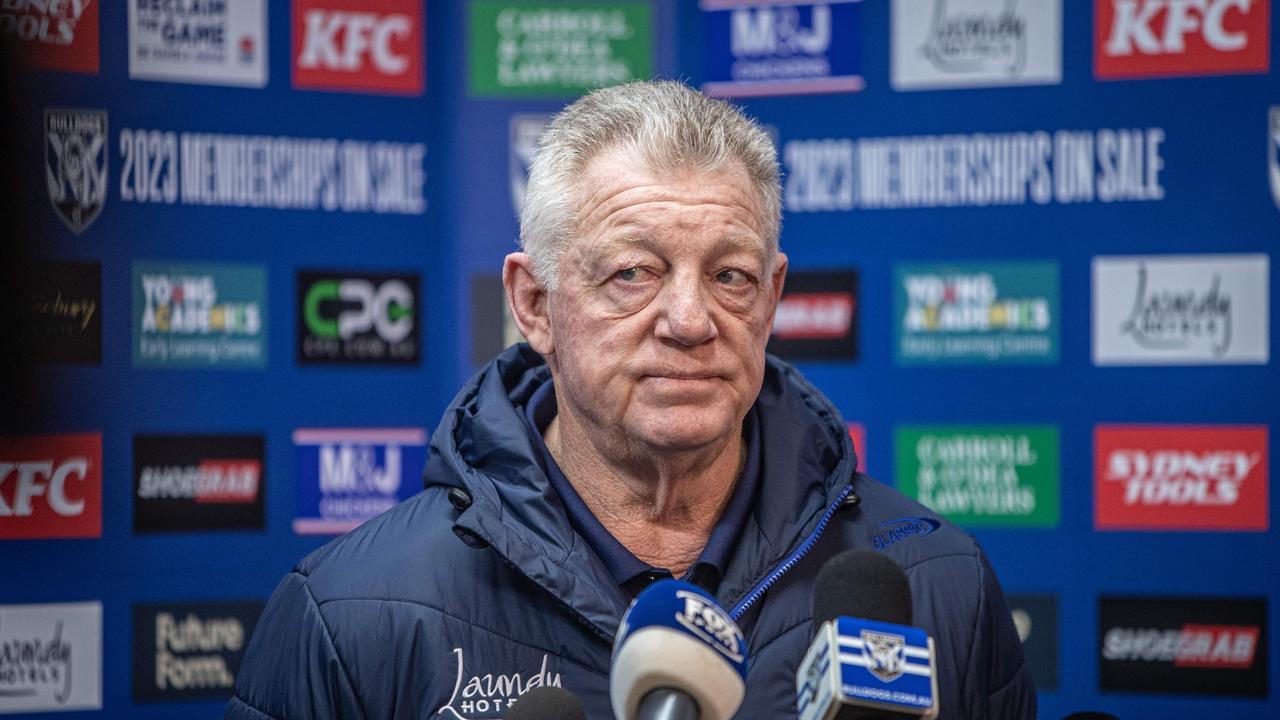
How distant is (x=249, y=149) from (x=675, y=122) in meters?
2.17

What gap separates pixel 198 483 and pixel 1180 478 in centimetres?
249

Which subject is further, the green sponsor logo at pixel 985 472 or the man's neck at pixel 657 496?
the green sponsor logo at pixel 985 472

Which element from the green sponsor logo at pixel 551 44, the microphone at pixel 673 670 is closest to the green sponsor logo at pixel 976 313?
the green sponsor logo at pixel 551 44

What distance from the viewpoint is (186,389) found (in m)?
3.18

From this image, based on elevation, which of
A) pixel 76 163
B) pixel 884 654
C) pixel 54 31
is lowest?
pixel 884 654

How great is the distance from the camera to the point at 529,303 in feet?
5.05

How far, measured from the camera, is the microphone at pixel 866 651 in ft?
2.83

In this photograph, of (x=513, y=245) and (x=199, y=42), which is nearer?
(x=199, y=42)

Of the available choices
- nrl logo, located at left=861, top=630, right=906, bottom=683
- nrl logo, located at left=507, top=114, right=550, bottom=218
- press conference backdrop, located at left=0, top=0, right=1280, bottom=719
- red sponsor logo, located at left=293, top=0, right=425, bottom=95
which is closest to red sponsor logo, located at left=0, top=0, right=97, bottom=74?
press conference backdrop, located at left=0, top=0, right=1280, bottom=719

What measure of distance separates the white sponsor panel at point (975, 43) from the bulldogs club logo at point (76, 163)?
206cm

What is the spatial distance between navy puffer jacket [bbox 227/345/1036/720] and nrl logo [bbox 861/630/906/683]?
45 cm

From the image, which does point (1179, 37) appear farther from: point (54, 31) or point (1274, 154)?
point (54, 31)

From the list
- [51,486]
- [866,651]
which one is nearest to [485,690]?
[866,651]

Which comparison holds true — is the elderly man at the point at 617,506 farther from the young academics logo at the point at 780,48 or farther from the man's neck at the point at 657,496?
the young academics logo at the point at 780,48
